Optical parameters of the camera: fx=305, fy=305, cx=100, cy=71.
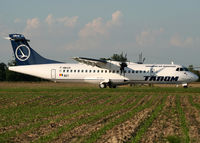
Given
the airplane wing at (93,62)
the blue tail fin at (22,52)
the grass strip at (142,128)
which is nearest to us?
the grass strip at (142,128)

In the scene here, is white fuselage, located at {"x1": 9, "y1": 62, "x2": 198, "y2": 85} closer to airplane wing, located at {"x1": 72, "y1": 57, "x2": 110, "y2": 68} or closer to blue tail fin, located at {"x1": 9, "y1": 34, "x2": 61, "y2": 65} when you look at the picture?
airplane wing, located at {"x1": 72, "y1": 57, "x2": 110, "y2": 68}

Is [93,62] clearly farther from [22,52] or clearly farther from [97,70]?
[22,52]

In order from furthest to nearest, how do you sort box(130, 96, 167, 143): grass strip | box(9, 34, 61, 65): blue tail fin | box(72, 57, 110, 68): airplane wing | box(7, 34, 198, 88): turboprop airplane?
box(9, 34, 61, 65): blue tail fin → box(7, 34, 198, 88): turboprop airplane → box(72, 57, 110, 68): airplane wing → box(130, 96, 167, 143): grass strip

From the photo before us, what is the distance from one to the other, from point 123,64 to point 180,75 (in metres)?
7.35

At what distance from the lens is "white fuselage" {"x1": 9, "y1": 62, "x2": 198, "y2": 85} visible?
3866 cm

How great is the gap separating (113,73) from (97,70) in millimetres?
2179

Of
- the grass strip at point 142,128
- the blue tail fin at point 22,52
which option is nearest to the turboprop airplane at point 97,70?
the blue tail fin at point 22,52

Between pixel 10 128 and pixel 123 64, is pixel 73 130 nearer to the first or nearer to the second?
pixel 10 128

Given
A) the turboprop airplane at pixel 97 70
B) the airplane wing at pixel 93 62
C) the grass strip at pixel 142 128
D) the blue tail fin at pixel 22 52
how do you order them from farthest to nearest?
the blue tail fin at pixel 22 52 → the turboprop airplane at pixel 97 70 → the airplane wing at pixel 93 62 → the grass strip at pixel 142 128

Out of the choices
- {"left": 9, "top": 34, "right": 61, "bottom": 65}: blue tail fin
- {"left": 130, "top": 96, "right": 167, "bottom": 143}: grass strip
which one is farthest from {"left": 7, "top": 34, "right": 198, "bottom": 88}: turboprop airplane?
{"left": 130, "top": 96, "right": 167, "bottom": 143}: grass strip

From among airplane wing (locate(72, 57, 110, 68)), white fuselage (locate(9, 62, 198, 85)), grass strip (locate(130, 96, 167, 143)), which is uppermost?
airplane wing (locate(72, 57, 110, 68))

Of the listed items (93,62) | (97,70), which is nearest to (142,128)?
(93,62)

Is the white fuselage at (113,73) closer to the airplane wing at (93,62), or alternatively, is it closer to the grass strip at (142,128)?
the airplane wing at (93,62)

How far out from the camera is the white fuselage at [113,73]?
127 ft
